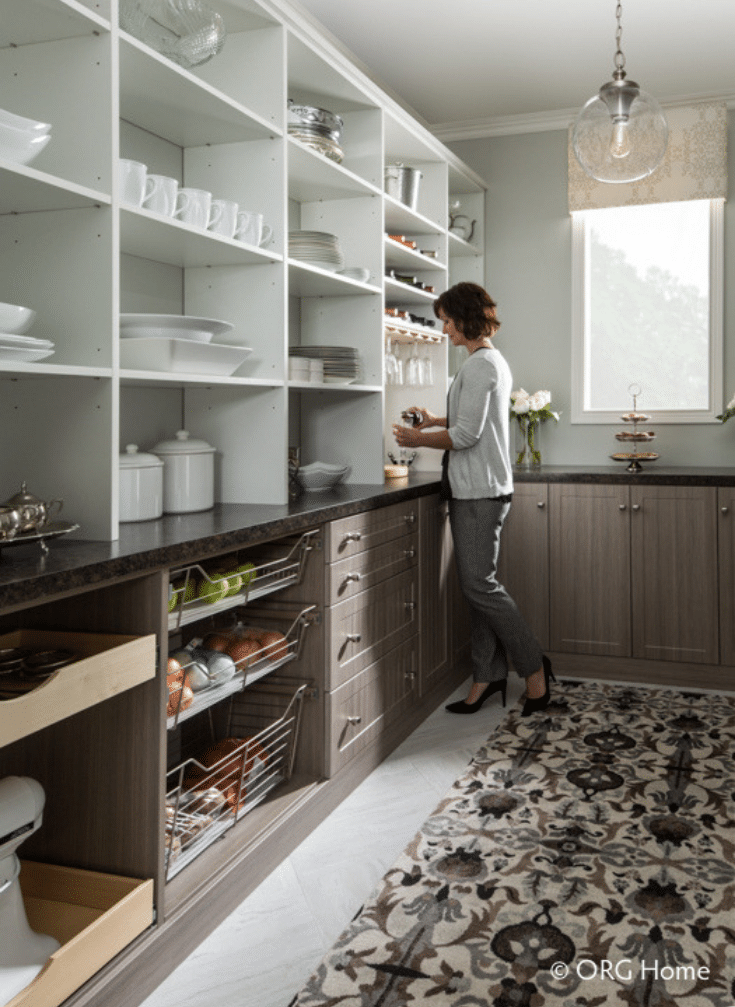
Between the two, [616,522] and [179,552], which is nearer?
[179,552]

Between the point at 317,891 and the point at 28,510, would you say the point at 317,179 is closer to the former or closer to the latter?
the point at 28,510

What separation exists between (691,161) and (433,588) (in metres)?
2.53

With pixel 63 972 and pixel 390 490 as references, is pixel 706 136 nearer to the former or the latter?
pixel 390 490

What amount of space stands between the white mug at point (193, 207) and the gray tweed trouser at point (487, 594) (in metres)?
1.47

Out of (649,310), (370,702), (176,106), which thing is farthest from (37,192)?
(649,310)

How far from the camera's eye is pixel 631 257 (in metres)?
4.66

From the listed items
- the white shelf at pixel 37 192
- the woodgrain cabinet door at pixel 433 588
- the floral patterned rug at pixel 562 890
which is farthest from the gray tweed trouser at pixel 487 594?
the white shelf at pixel 37 192

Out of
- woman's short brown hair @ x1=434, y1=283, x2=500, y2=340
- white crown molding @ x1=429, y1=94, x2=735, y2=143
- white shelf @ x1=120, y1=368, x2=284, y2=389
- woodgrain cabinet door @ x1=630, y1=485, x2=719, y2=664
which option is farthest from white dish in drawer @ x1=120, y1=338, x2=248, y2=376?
white crown molding @ x1=429, y1=94, x2=735, y2=143

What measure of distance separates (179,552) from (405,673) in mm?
1587

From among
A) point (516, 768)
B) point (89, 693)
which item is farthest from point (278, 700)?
point (89, 693)

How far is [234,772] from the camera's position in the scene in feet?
7.81

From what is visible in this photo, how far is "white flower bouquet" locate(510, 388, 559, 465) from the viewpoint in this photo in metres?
4.60

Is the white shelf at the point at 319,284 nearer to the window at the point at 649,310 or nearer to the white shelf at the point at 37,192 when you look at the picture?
the white shelf at the point at 37,192

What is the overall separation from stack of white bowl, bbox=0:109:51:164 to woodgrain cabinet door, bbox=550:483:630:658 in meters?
2.82
